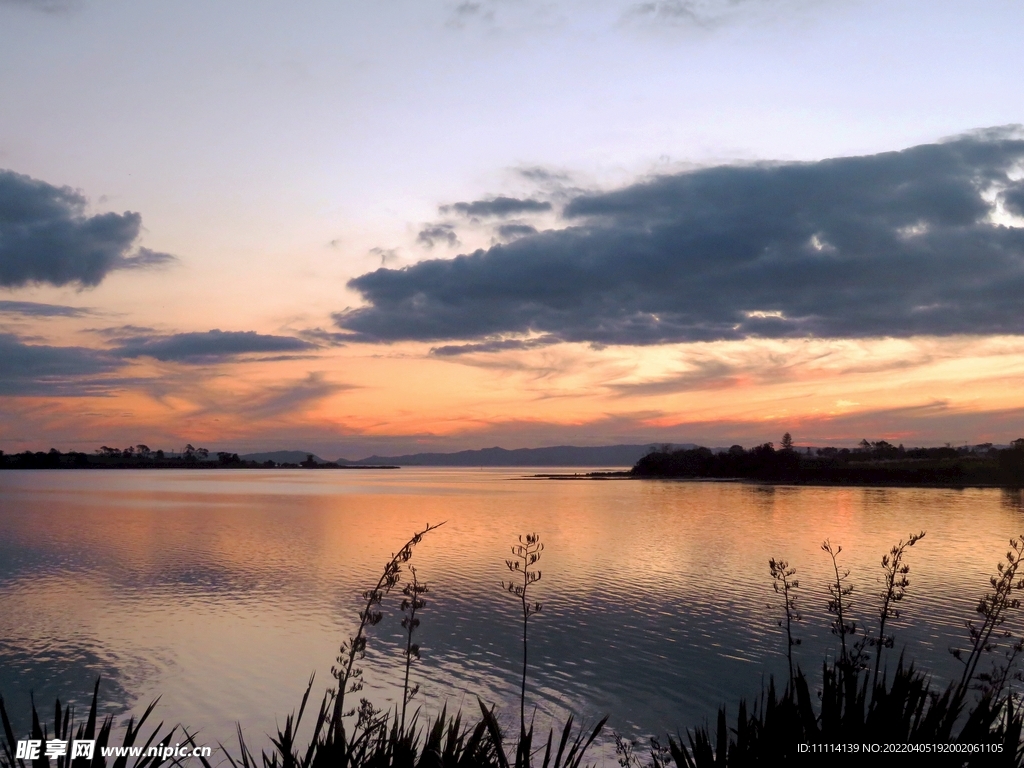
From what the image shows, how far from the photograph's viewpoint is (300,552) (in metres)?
34.5

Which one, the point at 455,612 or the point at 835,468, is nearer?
the point at 455,612

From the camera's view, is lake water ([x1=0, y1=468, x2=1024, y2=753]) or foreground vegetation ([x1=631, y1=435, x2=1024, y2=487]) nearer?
lake water ([x1=0, y1=468, x2=1024, y2=753])

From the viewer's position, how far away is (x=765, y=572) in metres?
28.2

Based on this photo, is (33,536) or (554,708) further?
(33,536)

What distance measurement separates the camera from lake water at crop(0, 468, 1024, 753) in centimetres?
1520

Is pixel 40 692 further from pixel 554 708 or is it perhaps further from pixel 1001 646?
pixel 1001 646

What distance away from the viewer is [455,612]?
21.7 metres

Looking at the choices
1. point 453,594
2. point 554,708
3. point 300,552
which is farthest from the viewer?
point 300,552

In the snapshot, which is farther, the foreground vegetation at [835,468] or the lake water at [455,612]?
the foreground vegetation at [835,468]

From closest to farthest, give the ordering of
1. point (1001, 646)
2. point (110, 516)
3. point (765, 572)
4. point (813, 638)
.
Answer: point (1001, 646), point (813, 638), point (765, 572), point (110, 516)

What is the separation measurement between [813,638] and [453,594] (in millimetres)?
10442

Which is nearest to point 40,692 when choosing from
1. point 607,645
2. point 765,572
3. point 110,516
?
point 607,645

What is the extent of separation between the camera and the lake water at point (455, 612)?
15.2m

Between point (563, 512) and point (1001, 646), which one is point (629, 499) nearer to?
point (563, 512)
